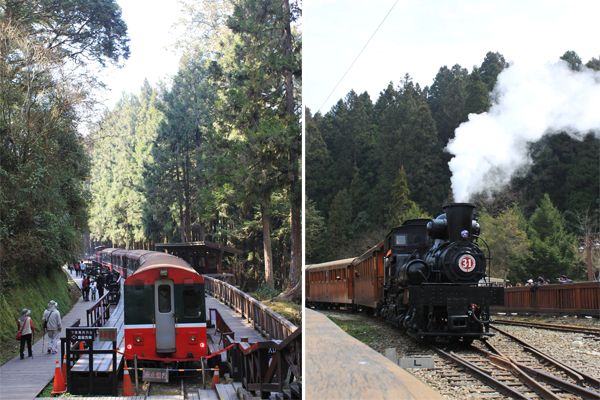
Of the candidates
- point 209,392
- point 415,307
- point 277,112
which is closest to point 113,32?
point 277,112

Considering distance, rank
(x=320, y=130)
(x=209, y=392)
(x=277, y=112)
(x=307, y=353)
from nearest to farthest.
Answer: (x=307, y=353) < (x=320, y=130) < (x=209, y=392) < (x=277, y=112)

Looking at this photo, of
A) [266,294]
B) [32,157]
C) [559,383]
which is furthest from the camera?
[266,294]

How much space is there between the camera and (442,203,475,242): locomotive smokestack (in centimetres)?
419

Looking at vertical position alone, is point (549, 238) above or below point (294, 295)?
above

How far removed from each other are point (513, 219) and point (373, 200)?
105 cm

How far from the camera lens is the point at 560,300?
5.99 m

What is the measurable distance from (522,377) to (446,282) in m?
2.41

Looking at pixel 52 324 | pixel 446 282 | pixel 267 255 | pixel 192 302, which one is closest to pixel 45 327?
pixel 52 324

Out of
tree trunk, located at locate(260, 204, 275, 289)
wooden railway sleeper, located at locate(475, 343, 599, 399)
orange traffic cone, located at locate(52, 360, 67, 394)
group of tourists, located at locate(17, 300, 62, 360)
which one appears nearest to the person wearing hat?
group of tourists, located at locate(17, 300, 62, 360)

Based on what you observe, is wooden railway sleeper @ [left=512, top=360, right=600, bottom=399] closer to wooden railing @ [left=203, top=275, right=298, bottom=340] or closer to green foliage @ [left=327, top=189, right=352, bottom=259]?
green foliage @ [left=327, top=189, right=352, bottom=259]

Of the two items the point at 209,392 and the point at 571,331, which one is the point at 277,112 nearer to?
the point at 209,392

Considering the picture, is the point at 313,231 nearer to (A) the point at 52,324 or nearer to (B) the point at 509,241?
(B) the point at 509,241

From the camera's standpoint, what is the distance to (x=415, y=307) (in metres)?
5.25

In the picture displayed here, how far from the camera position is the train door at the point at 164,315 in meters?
7.35
